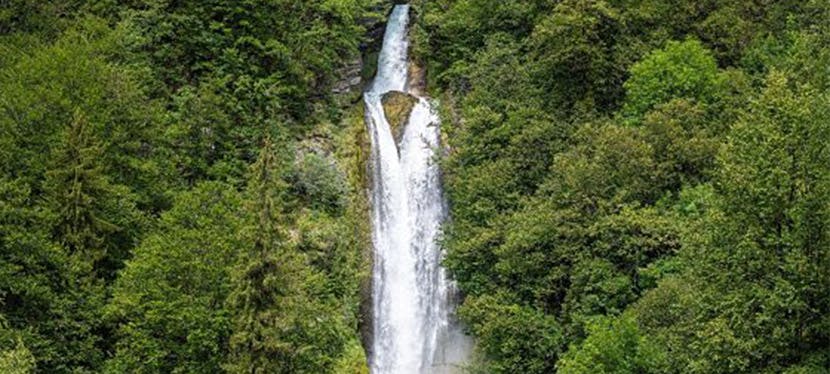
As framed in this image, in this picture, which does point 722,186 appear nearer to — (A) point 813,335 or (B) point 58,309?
(A) point 813,335

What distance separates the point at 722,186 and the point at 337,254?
64.7ft

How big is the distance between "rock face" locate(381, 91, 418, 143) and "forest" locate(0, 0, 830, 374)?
168cm

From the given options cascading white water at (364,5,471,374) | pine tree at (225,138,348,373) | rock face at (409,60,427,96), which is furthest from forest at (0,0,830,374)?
rock face at (409,60,427,96)

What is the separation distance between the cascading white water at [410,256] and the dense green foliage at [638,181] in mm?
2419

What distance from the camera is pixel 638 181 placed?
34219mm

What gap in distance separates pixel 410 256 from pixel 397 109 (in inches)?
407

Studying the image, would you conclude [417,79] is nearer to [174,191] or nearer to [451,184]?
[451,184]

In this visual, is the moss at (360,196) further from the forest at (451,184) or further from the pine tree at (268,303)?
the pine tree at (268,303)

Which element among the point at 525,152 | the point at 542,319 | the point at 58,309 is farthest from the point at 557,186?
the point at 58,309

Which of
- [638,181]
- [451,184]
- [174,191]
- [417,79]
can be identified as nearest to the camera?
[638,181]

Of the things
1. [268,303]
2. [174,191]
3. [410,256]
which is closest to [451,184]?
[410,256]

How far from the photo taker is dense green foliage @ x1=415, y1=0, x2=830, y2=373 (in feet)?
76.2

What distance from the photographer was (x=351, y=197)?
43.2 metres

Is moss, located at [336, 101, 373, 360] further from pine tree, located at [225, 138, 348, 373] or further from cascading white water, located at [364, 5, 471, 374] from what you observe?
pine tree, located at [225, 138, 348, 373]
